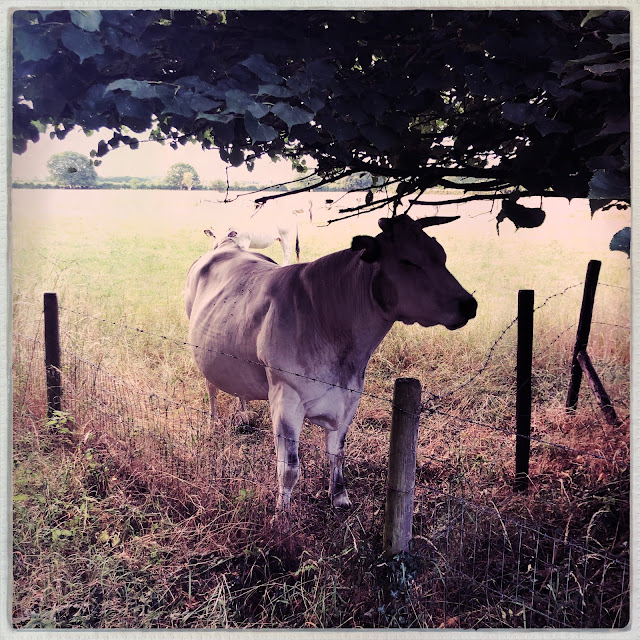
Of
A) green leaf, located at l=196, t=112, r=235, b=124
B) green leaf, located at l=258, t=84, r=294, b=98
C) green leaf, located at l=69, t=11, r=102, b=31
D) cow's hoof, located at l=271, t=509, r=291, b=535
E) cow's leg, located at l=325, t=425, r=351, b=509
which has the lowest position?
cow's hoof, located at l=271, t=509, r=291, b=535

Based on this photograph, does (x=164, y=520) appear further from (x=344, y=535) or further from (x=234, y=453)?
(x=344, y=535)

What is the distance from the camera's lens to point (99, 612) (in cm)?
221

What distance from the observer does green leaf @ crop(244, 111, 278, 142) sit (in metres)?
2.04

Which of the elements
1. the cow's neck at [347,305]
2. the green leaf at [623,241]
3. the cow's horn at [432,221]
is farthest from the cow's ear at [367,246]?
the green leaf at [623,241]

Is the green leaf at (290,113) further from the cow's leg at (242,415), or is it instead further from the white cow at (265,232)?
the cow's leg at (242,415)

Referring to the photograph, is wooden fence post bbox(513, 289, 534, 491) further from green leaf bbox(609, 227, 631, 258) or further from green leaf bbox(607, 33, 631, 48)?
green leaf bbox(607, 33, 631, 48)

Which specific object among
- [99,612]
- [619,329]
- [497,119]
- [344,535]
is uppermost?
[497,119]

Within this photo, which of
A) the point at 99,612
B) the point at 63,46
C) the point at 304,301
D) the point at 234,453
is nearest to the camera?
the point at 63,46

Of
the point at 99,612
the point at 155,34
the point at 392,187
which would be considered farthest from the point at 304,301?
the point at 99,612

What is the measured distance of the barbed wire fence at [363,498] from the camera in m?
2.20

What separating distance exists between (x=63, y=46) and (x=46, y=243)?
0.70 m

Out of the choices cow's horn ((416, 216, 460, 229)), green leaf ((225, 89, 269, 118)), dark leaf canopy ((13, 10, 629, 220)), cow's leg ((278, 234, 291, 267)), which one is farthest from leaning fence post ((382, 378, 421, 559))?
cow's leg ((278, 234, 291, 267))

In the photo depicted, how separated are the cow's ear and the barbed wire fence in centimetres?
59

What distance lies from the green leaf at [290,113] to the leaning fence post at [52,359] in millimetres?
1421
